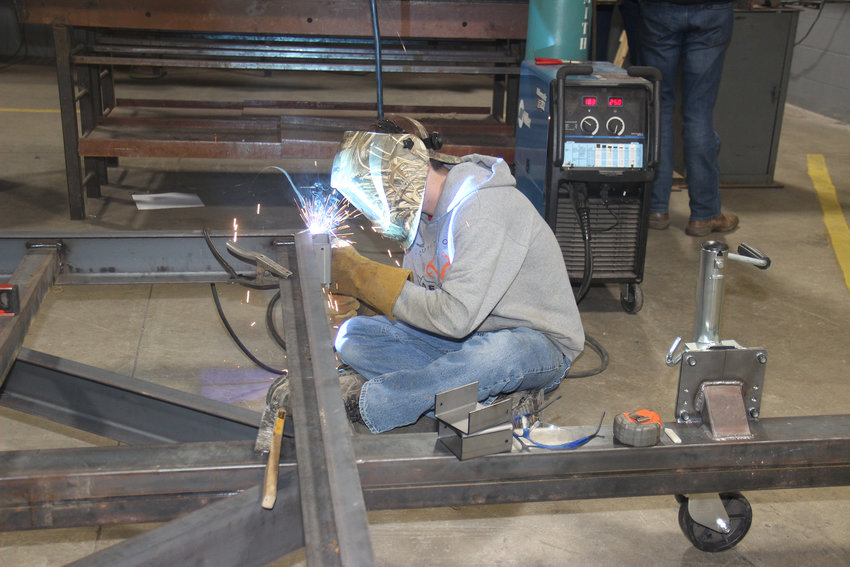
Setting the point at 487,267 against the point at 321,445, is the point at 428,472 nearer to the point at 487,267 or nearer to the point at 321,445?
the point at 321,445

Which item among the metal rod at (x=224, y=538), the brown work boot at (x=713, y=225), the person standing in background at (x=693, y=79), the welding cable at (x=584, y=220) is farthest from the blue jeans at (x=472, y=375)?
the brown work boot at (x=713, y=225)

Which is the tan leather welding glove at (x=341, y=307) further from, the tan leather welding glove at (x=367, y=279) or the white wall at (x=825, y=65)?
the white wall at (x=825, y=65)

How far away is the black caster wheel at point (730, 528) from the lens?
Answer: 7.73ft

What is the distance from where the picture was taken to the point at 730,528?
2.36 meters

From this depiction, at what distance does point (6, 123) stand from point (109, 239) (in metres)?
5.57

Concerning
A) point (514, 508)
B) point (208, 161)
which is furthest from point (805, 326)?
point (208, 161)

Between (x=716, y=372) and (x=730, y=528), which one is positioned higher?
(x=716, y=372)

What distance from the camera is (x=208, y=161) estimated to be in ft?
21.3

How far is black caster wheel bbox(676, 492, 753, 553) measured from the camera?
2.36 metres

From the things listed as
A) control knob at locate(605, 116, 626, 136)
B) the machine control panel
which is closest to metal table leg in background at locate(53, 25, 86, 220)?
the machine control panel

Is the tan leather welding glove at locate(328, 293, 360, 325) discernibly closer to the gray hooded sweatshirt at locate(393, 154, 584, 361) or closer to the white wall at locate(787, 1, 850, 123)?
the gray hooded sweatshirt at locate(393, 154, 584, 361)

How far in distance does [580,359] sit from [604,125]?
1020 millimetres

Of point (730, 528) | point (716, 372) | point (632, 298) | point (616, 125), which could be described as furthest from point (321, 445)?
point (632, 298)

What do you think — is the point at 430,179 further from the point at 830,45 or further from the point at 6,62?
the point at 6,62
